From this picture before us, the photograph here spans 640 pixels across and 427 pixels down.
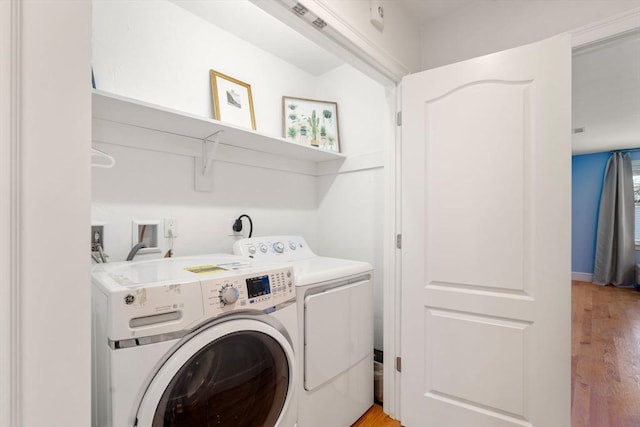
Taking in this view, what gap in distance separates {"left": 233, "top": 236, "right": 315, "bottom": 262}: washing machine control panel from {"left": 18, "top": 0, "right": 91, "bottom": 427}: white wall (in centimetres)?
118

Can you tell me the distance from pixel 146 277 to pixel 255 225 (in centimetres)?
105

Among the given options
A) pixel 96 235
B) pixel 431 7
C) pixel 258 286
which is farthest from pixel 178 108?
pixel 431 7

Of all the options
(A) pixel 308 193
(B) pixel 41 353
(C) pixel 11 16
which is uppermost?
(C) pixel 11 16

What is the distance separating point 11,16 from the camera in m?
0.44

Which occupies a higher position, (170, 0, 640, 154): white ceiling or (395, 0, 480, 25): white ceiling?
(395, 0, 480, 25): white ceiling

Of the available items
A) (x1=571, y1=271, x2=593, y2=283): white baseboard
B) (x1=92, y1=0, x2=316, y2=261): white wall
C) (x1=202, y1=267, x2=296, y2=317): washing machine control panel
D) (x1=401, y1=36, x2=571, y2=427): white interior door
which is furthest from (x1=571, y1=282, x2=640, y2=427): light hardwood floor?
(x1=92, y1=0, x2=316, y2=261): white wall

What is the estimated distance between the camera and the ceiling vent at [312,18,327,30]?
48.2 inches

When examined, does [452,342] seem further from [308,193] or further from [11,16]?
[11,16]

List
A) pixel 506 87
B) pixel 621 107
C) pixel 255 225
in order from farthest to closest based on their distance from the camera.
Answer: pixel 621 107 < pixel 255 225 < pixel 506 87

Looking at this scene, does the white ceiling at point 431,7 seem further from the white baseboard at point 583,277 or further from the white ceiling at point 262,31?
the white baseboard at point 583,277

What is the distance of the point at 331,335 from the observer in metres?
1.45

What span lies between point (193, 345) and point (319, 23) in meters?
1.31

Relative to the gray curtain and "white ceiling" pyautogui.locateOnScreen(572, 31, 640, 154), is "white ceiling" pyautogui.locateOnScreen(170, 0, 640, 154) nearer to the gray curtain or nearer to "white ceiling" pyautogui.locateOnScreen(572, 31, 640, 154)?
"white ceiling" pyautogui.locateOnScreen(572, 31, 640, 154)

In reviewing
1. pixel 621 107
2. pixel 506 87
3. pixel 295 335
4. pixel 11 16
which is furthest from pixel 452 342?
pixel 621 107
